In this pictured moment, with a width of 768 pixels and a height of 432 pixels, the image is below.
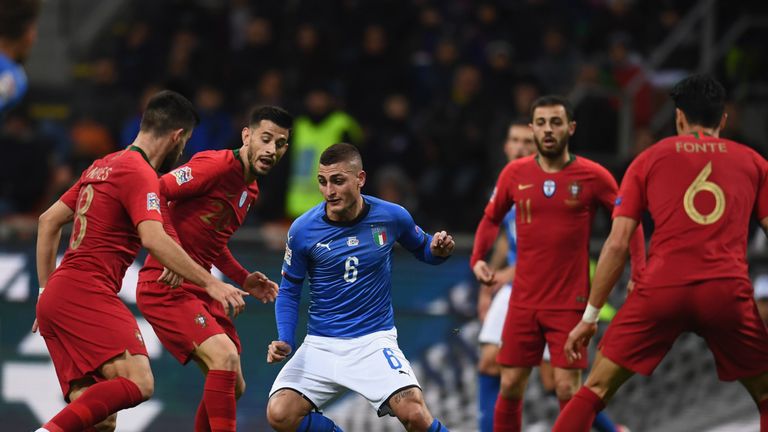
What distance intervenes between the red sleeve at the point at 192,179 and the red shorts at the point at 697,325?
2499 millimetres

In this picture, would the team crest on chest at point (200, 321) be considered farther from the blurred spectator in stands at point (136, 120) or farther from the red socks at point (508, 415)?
the blurred spectator in stands at point (136, 120)

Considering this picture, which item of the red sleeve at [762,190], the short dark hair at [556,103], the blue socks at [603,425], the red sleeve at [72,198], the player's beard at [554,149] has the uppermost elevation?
the short dark hair at [556,103]

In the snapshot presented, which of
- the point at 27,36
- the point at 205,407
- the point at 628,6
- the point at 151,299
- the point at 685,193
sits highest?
the point at 628,6

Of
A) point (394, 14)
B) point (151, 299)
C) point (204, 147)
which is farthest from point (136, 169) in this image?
point (394, 14)

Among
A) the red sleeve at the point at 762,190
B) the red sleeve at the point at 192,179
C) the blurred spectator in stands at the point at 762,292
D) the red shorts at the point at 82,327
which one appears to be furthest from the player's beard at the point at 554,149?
the red shorts at the point at 82,327

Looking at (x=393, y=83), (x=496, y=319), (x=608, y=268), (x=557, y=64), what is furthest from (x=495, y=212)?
(x=557, y=64)

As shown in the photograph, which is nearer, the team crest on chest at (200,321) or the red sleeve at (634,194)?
the red sleeve at (634,194)

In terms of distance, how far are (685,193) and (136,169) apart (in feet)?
9.45

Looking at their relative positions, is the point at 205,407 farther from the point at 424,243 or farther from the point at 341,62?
the point at 341,62

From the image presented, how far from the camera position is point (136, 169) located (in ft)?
20.5

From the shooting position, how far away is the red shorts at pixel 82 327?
620cm

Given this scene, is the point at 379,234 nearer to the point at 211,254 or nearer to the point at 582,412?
the point at 211,254

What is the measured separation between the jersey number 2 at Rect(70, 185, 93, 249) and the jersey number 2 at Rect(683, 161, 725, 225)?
3175mm

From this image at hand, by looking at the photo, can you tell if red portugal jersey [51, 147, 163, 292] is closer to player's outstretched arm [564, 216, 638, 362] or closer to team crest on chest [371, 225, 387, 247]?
team crest on chest [371, 225, 387, 247]
